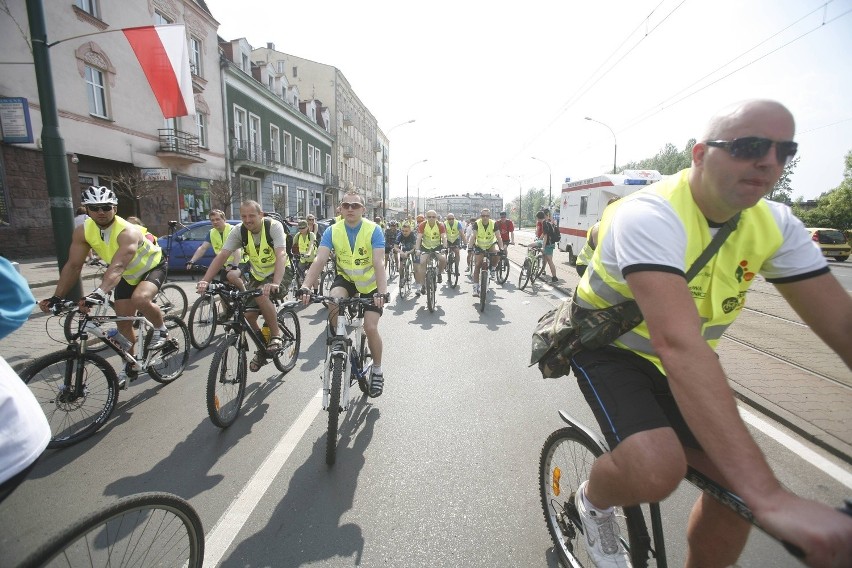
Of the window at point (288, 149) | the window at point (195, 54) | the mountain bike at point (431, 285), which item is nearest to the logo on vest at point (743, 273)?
the mountain bike at point (431, 285)

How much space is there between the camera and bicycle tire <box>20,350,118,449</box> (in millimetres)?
3213

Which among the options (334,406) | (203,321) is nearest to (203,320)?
(203,321)

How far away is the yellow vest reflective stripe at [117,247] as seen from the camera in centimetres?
418

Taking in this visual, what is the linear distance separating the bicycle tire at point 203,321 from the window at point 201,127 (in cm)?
1963

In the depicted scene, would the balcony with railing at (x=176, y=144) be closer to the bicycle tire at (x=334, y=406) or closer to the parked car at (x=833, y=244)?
the bicycle tire at (x=334, y=406)

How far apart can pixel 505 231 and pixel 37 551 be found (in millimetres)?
12804

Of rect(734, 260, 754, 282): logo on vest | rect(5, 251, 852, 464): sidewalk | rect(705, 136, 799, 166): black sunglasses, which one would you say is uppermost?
rect(705, 136, 799, 166): black sunglasses

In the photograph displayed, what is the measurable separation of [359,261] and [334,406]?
1.62 m

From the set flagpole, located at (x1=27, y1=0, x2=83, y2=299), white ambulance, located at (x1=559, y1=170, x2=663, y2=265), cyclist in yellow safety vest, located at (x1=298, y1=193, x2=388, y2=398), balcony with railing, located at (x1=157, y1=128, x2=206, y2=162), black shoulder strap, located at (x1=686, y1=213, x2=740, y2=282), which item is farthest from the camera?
balcony with railing, located at (x1=157, y1=128, x2=206, y2=162)

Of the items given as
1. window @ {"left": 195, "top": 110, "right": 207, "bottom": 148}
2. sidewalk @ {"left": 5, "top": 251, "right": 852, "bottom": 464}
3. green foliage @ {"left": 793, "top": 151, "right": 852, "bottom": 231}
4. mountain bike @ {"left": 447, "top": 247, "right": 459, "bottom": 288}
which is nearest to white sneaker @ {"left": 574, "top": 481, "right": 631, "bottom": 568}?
sidewalk @ {"left": 5, "top": 251, "right": 852, "bottom": 464}

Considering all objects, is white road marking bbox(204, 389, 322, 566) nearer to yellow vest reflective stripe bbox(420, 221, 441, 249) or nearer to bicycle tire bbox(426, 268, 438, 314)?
bicycle tire bbox(426, 268, 438, 314)

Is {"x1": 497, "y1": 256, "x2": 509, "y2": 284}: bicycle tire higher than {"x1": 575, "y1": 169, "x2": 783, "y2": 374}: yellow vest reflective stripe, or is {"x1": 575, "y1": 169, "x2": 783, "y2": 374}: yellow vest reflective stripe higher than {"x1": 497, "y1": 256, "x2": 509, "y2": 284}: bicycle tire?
{"x1": 575, "y1": 169, "x2": 783, "y2": 374}: yellow vest reflective stripe

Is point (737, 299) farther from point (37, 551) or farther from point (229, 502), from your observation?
point (229, 502)

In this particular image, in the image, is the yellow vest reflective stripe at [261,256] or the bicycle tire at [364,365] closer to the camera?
the bicycle tire at [364,365]
